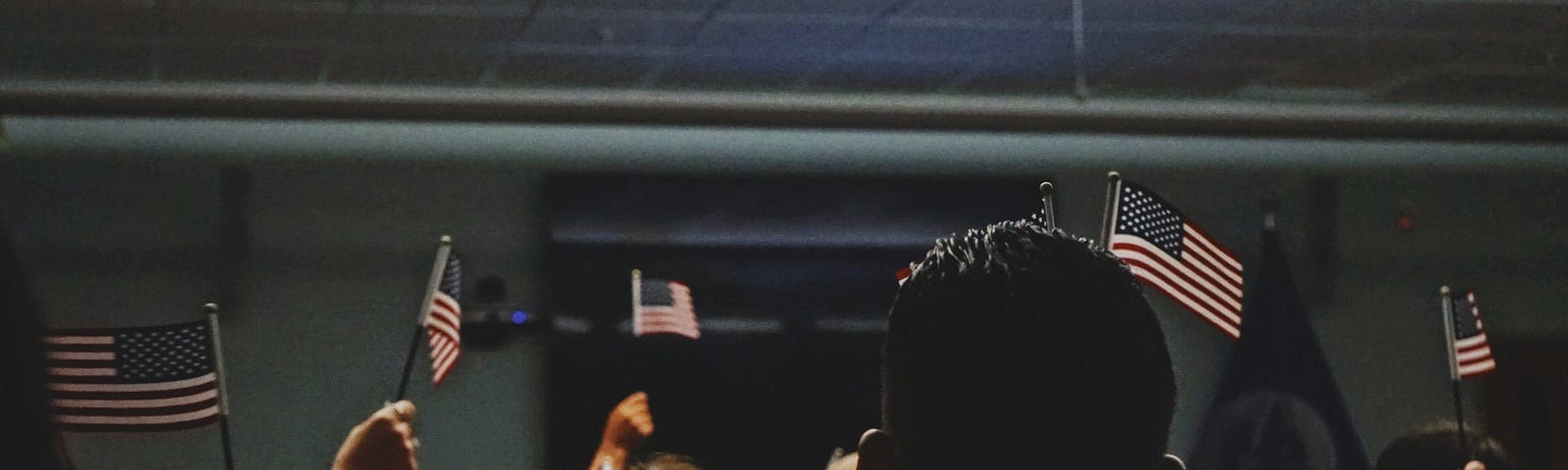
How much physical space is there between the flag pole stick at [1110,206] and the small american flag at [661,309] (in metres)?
2.56

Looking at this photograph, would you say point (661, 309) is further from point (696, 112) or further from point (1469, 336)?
point (1469, 336)

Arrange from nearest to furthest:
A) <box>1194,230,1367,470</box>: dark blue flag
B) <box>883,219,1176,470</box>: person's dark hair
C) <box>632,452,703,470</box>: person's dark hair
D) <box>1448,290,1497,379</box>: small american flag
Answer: <box>883,219,1176,470</box>: person's dark hair → <box>632,452,703,470</box>: person's dark hair → <box>1448,290,1497,379</box>: small american flag → <box>1194,230,1367,470</box>: dark blue flag

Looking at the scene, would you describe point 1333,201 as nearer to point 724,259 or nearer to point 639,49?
point 724,259

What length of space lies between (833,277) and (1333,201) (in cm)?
224

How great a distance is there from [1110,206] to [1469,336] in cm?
182

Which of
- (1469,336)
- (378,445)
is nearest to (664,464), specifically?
(1469,336)

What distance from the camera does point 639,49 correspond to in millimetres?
6160

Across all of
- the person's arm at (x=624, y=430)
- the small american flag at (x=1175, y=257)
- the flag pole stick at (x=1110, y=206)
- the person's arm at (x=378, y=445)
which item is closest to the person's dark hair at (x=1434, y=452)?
the small american flag at (x=1175, y=257)

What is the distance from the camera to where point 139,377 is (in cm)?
361

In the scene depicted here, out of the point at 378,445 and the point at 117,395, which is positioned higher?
the point at 117,395

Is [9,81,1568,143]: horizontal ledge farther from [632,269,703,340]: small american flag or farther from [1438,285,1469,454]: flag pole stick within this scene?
[1438,285,1469,454]: flag pole stick

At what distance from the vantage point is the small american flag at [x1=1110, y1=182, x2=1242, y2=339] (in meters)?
3.59

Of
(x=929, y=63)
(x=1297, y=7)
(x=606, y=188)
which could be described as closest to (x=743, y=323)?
(x=606, y=188)

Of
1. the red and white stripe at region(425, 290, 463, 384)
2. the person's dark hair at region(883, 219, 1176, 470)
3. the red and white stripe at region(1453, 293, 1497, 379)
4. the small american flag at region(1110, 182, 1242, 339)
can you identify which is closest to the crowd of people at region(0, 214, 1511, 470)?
the person's dark hair at region(883, 219, 1176, 470)
